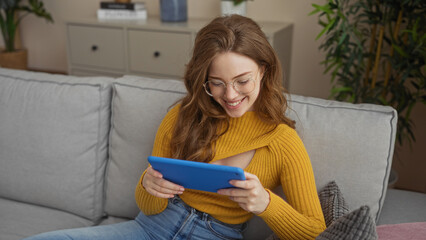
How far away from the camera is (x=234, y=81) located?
1100 mm

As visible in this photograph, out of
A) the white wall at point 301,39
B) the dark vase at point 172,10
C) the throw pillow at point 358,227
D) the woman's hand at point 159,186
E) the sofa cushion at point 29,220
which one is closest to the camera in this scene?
the throw pillow at point 358,227

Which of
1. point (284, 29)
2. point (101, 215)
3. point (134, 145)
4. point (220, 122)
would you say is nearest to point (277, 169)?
point (220, 122)

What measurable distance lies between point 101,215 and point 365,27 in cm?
172

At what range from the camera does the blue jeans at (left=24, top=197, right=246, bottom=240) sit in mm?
1194

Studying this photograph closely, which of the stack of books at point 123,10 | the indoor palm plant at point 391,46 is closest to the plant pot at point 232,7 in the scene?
the stack of books at point 123,10

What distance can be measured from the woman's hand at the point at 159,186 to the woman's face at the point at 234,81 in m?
0.25

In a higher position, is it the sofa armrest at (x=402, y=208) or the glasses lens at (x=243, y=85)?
the glasses lens at (x=243, y=85)

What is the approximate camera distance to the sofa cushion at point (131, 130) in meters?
1.44

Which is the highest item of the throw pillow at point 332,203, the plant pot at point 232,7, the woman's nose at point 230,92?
the plant pot at point 232,7

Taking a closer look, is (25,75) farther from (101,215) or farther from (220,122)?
(220,122)

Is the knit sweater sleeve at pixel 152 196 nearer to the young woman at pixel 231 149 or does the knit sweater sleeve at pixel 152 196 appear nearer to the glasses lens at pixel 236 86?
the young woman at pixel 231 149

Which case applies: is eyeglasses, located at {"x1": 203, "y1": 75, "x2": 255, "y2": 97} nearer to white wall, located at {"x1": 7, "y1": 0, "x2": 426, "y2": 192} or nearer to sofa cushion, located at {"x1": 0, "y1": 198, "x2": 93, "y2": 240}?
sofa cushion, located at {"x1": 0, "y1": 198, "x2": 93, "y2": 240}

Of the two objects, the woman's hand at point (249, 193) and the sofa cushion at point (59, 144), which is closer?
the woman's hand at point (249, 193)

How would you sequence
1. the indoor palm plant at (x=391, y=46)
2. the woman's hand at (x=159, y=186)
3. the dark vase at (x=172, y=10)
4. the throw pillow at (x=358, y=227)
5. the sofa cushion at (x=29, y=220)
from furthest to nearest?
the dark vase at (x=172, y=10) → the indoor palm plant at (x=391, y=46) → the sofa cushion at (x=29, y=220) → the woman's hand at (x=159, y=186) → the throw pillow at (x=358, y=227)
